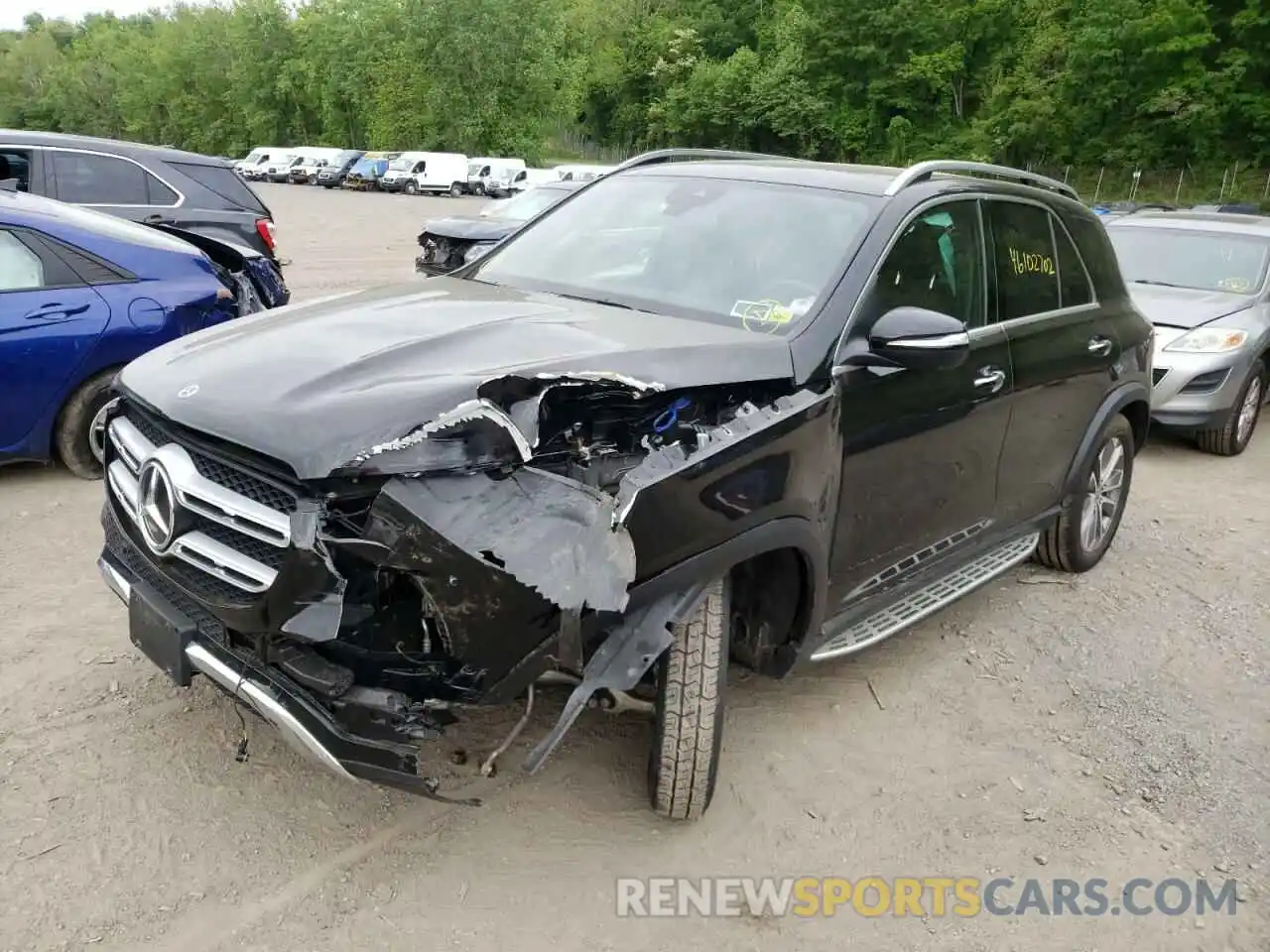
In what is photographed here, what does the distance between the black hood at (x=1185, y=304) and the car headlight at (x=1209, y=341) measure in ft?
0.28

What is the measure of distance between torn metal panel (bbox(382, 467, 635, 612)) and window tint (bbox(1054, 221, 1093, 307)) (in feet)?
9.61

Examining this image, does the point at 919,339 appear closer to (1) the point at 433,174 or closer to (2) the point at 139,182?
(2) the point at 139,182

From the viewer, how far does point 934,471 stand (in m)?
3.73

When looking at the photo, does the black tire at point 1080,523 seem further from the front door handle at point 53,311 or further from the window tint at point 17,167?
the window tint at point 17,167

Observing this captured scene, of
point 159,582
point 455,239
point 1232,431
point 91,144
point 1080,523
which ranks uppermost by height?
point 91,144

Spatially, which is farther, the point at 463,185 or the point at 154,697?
the point at 463,185

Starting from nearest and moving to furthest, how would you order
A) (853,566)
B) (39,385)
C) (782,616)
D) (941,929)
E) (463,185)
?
(941,929) < (782,616) < (853,566) < (39,385) < (463,185)

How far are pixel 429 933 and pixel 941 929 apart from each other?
54.2 inches

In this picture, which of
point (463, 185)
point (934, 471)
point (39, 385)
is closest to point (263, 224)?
point (39, 385)

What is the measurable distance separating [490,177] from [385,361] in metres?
42.9

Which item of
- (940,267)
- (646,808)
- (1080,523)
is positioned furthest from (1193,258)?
(646,808)

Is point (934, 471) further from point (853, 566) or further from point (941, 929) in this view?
point (941, 929)

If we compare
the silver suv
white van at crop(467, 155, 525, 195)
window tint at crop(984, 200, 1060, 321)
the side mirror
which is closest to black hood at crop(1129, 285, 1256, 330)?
the silver suv

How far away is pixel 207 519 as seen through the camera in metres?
2.69
